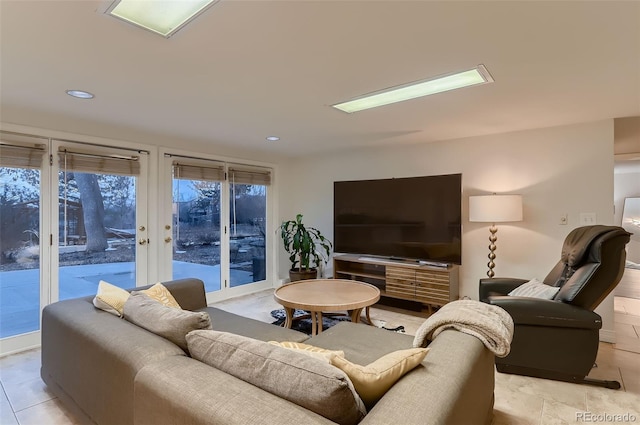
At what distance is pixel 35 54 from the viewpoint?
180 centimetres

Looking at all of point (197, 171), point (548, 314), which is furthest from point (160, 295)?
point (548, 314)

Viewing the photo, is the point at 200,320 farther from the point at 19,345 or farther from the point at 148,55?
the point at 19,345

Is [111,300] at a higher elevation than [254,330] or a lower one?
higher

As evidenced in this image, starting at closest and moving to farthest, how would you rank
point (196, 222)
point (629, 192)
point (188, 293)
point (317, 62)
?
point (317, 62) < point (188, 293) < point (196, 222) < point (629, 192)

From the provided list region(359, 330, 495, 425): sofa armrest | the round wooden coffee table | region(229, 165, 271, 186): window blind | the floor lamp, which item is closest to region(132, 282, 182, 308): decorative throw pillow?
the round wooden coffee table

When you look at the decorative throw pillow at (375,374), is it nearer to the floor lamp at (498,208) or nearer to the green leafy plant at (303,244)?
the floor lamp at (498,208)

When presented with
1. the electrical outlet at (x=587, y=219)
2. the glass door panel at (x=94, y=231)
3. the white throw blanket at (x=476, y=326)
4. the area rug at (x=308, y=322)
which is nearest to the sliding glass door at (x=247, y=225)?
the area rug at (x=308, y=322)

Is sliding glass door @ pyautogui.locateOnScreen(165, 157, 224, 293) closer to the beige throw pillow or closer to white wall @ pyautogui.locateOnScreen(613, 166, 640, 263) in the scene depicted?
the beige throw pillow

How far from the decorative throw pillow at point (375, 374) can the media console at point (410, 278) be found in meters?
2.67

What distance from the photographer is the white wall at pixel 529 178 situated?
10.2ft

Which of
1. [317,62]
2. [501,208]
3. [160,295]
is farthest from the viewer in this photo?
[501,208]

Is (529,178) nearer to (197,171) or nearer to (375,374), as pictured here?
(375,374)

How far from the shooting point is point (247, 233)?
4875 mm

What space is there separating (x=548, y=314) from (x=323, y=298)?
170 centimetres
